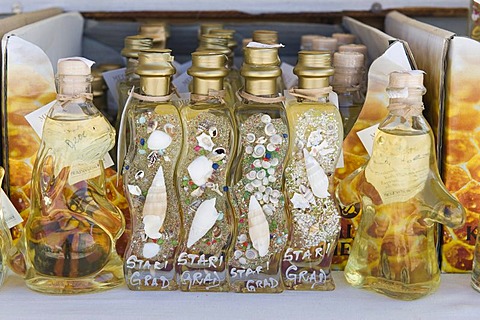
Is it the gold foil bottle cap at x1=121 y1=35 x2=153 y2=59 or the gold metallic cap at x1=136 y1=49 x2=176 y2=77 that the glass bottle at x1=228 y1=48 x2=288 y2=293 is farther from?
the gold foil bottle cap at x1=121 y1=35 x2=153 y2=59

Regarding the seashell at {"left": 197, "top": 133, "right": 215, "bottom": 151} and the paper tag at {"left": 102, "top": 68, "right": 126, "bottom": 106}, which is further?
the paper tag at {"left": 102, "top": 68, "right": 126, "bottom": 106}

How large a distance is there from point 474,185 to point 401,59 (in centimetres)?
18

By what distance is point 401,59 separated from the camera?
0.88 m

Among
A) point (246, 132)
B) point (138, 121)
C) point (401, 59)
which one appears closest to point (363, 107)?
point (401, 59)

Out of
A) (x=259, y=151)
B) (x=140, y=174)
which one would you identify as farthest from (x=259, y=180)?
(x=140, y=174)

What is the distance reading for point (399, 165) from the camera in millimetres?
794

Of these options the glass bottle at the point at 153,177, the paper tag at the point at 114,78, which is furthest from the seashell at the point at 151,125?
the paper tag at the point at 114,78

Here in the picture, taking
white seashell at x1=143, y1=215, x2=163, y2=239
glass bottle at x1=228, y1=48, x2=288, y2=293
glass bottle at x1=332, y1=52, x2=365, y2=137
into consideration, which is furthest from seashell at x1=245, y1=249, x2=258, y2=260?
glass bottle at x1=332, y1=52, x2=365, y2=137

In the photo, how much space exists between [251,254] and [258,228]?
0.10 ft

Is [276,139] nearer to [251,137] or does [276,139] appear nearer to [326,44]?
[251,137]

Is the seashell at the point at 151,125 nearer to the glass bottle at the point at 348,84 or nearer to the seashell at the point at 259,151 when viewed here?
the seashell at the point at 259,151

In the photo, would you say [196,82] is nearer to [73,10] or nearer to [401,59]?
[401,59]

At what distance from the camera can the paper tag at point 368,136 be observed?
875 millimetres

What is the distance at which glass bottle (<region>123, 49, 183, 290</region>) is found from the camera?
2.61 ft
